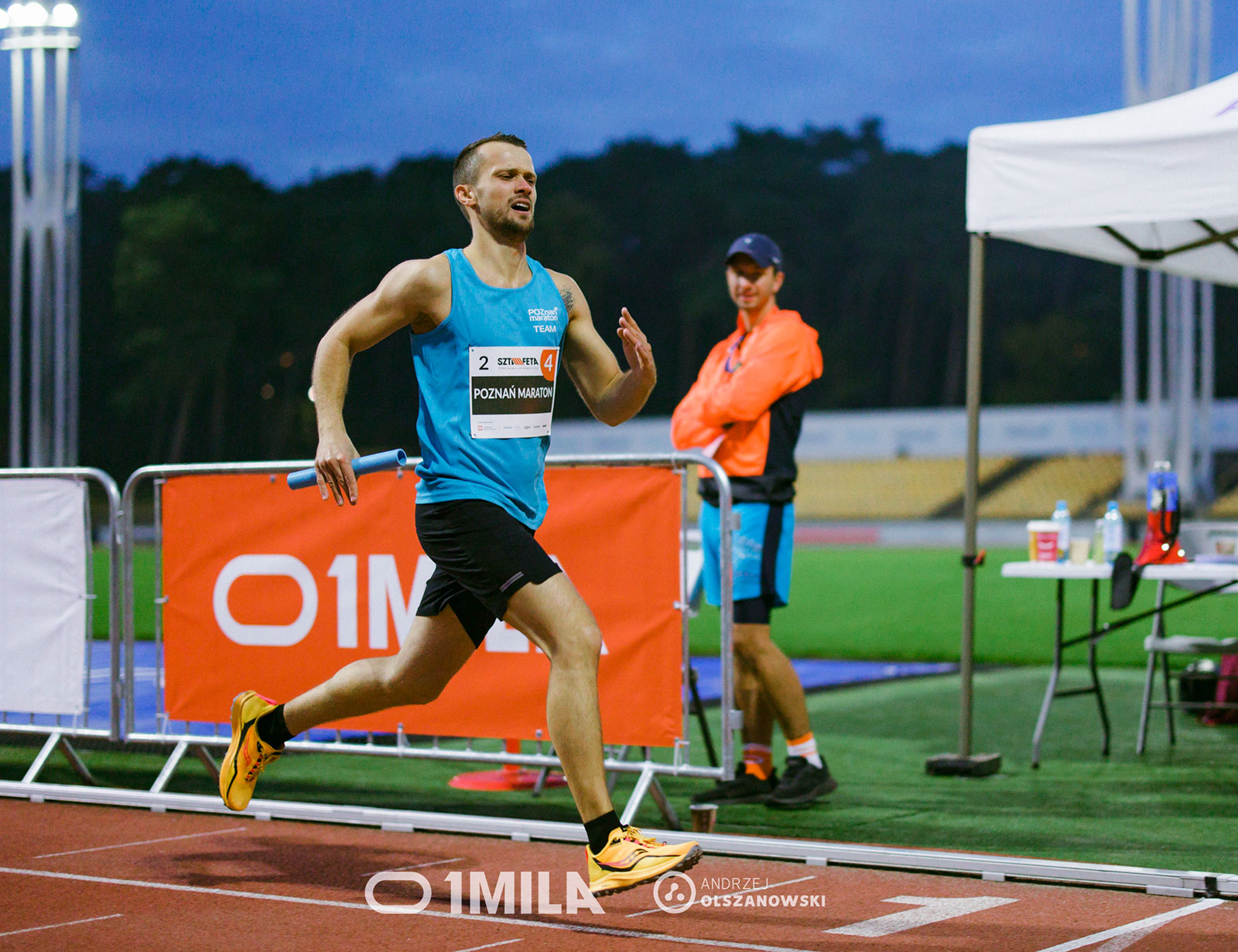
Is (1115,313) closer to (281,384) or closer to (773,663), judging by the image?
(281,384)

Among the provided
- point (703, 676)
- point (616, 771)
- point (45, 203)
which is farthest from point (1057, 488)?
point (616, 771)

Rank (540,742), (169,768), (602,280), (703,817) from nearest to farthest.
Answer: (703,817) → (540,742) → (169,768) → (602,280)

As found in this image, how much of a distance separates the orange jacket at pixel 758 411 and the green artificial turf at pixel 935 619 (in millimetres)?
7167

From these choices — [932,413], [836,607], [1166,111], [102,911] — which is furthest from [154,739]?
[932,413]

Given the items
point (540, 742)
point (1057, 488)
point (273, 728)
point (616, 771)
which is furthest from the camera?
point (1057, 488)

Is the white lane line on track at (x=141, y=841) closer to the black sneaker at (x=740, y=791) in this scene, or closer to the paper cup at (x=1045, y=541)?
the black sneaker at (x=740, y=791)

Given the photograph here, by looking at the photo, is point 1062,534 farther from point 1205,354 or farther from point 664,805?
point 1205,354

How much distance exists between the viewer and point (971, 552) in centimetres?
725

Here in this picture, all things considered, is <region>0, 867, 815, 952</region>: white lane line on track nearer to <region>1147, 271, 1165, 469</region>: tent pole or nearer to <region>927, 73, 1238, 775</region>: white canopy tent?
<region>927, 73, 1238, 775</region>: white canopy tent

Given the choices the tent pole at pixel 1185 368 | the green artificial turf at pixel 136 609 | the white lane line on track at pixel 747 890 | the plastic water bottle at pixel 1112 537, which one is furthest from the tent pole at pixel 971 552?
the tent pole at pixel 1185 368

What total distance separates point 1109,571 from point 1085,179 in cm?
187

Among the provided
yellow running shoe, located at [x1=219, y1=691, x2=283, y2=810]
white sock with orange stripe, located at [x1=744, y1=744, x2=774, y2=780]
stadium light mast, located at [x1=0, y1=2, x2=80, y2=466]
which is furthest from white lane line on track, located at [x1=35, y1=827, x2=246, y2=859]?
stadium light mast, located at [x1=0, y1=2, x2=80, y2=466]

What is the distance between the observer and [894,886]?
183 inches

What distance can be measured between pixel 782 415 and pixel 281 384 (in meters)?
66.4
